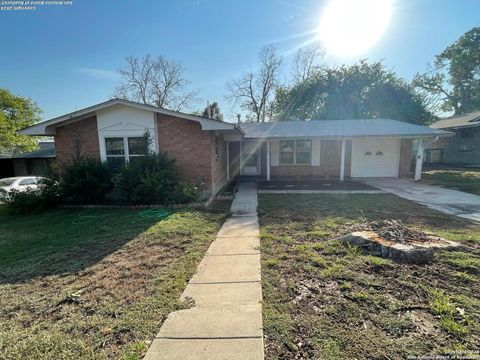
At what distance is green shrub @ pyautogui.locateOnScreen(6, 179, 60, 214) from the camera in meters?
8.09

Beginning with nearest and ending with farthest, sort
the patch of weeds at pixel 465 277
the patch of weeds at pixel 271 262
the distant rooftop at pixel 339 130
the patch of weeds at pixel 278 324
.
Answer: the patch of weeds at pixel 278 324, the patch of weeds at pixel 465 277, the patch of weeds at pixel 271 262, the distant rooftop at pixel 339 130

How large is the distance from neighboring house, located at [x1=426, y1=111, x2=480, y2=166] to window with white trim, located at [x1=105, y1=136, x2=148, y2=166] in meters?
22.6

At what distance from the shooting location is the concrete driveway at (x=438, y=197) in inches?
286

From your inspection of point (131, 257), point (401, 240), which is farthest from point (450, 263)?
point (131, 257)

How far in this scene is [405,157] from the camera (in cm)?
1417

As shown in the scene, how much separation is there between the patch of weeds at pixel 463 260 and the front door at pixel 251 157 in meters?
11.6

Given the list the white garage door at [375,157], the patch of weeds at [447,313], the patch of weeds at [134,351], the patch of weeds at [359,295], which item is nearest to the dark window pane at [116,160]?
the patch of weeds at [134,351]

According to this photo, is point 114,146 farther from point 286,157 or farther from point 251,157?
point 286,157

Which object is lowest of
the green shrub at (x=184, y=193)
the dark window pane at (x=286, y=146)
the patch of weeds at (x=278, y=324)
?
the patch of weeds at (x=278, y=324)

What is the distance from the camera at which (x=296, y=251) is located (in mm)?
4465

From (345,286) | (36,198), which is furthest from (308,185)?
(36,198)

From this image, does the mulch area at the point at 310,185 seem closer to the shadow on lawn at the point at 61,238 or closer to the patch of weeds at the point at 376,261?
the shadow on lawn at the point at 61,238

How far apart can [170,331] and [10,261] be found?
3.91m

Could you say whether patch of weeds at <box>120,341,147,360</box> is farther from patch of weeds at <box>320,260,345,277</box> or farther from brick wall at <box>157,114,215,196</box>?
brick wall at <box>157,114,215,196</box>
